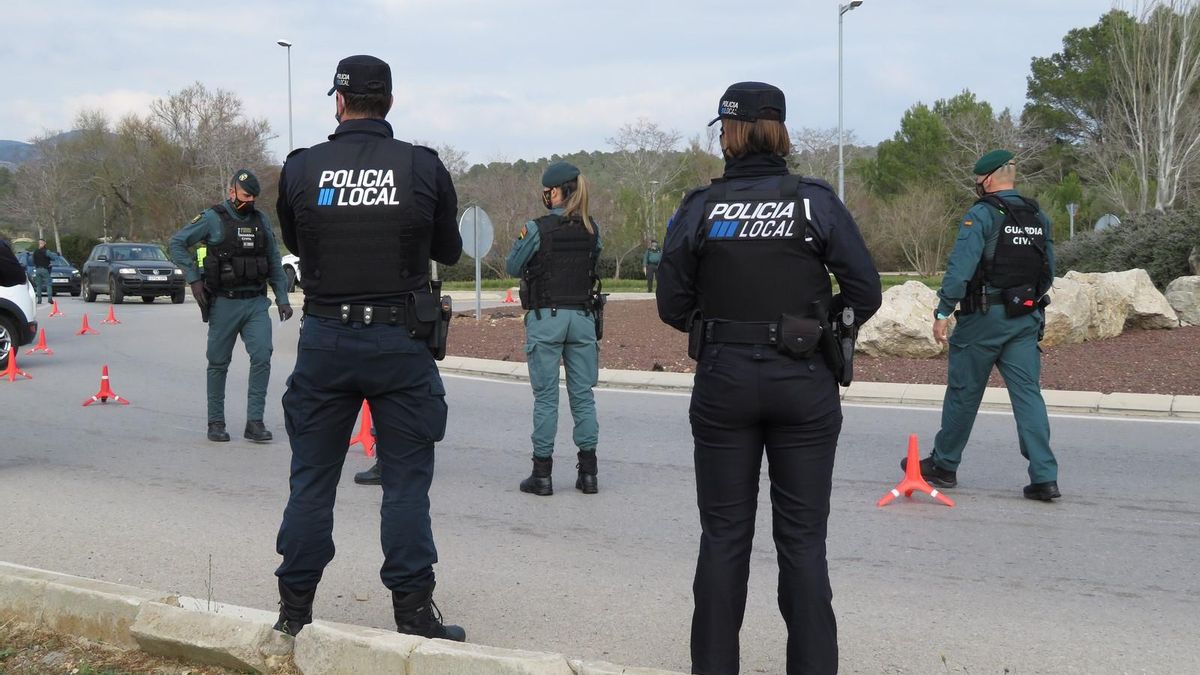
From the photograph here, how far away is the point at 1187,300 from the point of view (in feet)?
52.7

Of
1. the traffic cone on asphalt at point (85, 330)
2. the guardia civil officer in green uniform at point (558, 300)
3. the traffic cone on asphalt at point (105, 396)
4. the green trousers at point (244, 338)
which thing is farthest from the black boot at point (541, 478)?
the traffic cone on asphalt at point (85, 330)

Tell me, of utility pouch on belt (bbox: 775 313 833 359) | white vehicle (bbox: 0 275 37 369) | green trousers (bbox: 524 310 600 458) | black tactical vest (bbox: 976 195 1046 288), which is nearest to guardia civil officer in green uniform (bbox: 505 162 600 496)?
green trousers (bbox: 524 310 600 458)

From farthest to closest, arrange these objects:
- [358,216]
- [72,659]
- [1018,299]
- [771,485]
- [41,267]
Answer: [41,267], [1018,299], [358,216], [72,659], [771,485]

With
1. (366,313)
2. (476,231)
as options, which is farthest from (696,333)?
(476,231)

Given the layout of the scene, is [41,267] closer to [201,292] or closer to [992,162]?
[201,292]

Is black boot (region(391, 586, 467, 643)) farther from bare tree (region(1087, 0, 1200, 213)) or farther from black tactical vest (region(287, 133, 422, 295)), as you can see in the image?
bare tree (region(1087, 0, 1200, 213))

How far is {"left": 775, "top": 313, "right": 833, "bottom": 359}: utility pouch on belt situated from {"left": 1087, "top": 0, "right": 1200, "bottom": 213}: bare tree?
3245 centimetres

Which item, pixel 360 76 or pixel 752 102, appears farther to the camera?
pixel 360 76

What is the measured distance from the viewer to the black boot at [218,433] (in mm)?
9125

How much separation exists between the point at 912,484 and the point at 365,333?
4.14m

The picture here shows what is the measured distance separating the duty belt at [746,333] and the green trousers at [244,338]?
5.80m

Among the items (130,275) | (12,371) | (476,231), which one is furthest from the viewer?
(130,275)

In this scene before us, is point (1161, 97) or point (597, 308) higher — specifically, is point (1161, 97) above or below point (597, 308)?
above

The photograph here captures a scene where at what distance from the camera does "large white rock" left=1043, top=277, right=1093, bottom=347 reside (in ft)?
47.2
